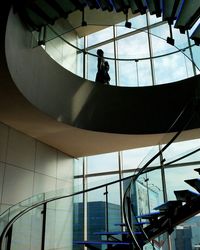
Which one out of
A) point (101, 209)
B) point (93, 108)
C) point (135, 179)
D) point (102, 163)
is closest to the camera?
point (135, 179)

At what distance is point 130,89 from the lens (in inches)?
241

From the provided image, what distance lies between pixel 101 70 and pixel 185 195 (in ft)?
12.5

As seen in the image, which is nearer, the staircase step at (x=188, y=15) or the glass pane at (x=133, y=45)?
the staircase step at (x=188, y=15)

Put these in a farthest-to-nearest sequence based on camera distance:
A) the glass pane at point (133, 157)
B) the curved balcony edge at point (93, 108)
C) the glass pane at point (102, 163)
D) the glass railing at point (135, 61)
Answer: the glass pane at point (102, 163) < the glass pane at point (133, 157) < the glass railing at point (135, 61) < the curved balcony edge at point (93, 108)

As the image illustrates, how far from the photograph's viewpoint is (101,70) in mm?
6301

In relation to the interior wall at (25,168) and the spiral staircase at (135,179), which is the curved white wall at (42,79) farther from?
the interior wall at (25,168)

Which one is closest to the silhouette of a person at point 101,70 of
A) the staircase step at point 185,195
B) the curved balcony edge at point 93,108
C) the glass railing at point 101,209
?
the curved balcony edge at point 93,108

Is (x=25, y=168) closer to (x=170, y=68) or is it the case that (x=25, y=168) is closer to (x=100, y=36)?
(x=170, y=68)

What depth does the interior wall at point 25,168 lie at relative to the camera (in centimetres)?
549

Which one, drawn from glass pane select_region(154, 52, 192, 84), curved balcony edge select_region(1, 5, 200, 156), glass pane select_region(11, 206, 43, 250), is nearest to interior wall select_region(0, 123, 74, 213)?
curved balcony edge select_region(1, 5, 200, 156)

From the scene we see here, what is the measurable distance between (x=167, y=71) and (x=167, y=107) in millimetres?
901

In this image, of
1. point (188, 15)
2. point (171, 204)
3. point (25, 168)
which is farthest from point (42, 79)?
point (171, 204)

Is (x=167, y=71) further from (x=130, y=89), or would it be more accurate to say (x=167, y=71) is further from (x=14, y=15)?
(x=14, y=15)

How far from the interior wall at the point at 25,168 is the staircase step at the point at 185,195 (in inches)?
118
